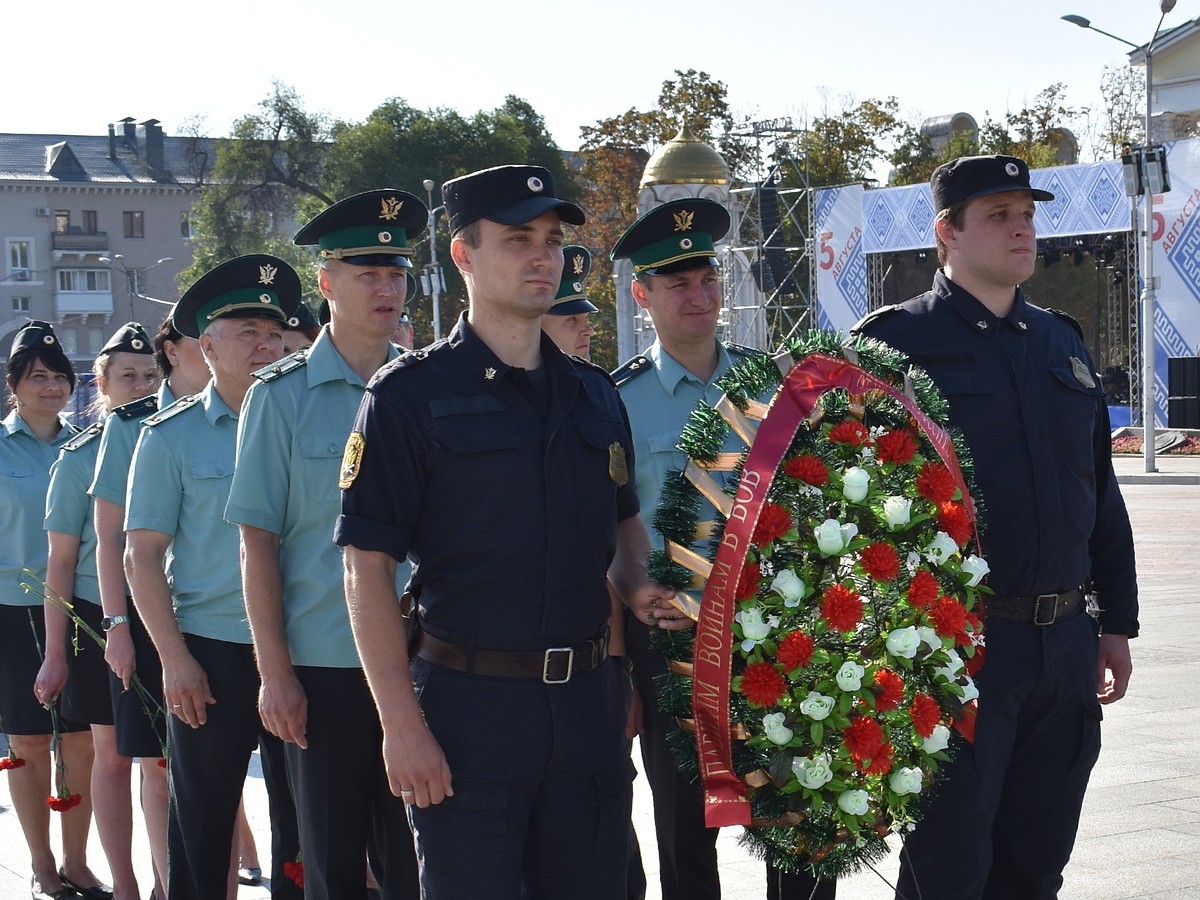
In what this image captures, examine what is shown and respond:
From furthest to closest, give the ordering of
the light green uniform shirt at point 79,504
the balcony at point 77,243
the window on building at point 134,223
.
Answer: the window on building at point 134,223
the balcony at point 77,243
the light green uniform shirt at point 79,504

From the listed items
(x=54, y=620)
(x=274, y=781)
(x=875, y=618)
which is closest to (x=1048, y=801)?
(x=875, y=618)

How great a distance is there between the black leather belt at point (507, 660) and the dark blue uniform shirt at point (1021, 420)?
1.27 metres

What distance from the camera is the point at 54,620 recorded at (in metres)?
6.01

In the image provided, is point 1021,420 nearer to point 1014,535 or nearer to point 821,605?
point 1014,535

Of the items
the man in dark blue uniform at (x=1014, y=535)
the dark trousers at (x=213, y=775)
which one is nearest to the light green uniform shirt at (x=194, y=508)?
the dark trousers at (x=213, y=775)

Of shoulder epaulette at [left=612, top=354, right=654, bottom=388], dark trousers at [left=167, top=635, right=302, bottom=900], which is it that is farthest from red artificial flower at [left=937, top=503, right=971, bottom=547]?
dark trousers at [left=167, top=635, right=302, bottom=900]

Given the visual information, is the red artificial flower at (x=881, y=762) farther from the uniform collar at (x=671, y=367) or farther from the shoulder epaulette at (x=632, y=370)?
the shoulder epaulette at (x=632, y=370)

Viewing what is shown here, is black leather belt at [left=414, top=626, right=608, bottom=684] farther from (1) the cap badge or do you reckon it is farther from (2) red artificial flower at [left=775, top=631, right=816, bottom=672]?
(1) the cap badge

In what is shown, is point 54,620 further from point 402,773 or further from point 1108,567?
point 1108,567

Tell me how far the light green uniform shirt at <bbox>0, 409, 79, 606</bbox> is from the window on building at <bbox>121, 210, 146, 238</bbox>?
84.5 m

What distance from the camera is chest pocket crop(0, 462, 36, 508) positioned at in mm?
6609

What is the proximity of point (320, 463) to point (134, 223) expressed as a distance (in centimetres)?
8811

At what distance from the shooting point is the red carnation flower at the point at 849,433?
3.57 m

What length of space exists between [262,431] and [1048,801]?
243cm
